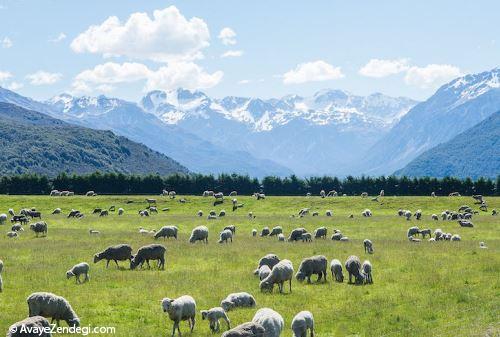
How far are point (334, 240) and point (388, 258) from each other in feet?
44.6

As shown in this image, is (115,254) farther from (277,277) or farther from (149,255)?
(277,277)

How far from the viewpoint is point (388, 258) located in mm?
38531

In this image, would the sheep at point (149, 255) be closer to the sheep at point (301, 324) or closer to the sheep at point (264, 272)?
the sheep at point (264, 272)

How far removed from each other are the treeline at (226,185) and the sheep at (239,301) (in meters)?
121

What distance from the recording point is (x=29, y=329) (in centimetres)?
1766

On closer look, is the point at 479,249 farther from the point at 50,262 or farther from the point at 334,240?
the point at 50,262

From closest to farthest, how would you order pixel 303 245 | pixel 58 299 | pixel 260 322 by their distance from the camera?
pixel 260 322
pixel 58 299
pixel 303 245

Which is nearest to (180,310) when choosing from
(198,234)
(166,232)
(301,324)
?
(301,324)

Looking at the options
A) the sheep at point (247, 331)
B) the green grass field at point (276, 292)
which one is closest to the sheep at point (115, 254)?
the green grass field at point (276, 292)

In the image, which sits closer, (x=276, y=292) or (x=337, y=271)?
(x=276, y=292)

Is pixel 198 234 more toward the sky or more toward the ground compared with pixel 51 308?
more toward the sky

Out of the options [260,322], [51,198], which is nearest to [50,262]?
[260,322]

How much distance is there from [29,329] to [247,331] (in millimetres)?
7274

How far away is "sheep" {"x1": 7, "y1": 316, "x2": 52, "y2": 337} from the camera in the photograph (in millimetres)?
17484
